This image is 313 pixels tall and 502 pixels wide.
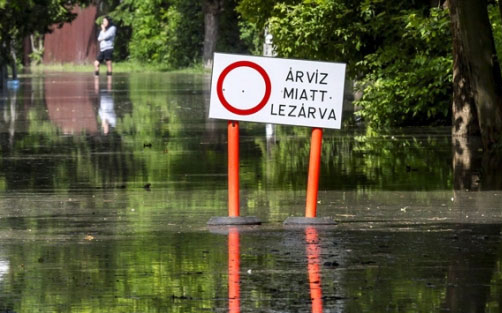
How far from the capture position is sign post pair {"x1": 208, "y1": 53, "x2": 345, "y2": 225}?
11.9 meters

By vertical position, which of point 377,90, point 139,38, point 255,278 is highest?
point 139,38

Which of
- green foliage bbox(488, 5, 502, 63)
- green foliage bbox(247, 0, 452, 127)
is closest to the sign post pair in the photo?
green foliage bbox(488, 5, 502, 63)

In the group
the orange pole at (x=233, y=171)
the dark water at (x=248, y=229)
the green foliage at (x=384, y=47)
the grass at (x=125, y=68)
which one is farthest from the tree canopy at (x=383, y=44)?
the grass at (x=125, y=68)

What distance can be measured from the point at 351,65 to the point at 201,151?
221 inches

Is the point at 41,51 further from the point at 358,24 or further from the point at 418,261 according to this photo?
the point at 418,261

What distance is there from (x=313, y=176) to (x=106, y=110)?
17.5 metres

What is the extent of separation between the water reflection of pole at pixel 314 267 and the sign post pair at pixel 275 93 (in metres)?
1.00

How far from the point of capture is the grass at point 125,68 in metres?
57.7

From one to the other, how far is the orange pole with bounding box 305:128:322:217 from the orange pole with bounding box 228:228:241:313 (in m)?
0.67

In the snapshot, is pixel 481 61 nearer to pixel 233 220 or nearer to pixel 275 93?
pixel 275 93

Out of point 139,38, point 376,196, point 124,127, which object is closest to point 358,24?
point 124,127

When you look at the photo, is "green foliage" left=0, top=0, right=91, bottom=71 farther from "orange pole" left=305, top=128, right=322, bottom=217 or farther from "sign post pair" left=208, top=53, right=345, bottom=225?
"orange pole" left=305, top=128, right=322, bottom=217

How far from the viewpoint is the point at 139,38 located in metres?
63.5

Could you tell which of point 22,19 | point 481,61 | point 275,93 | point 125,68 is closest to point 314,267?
point 275,93
